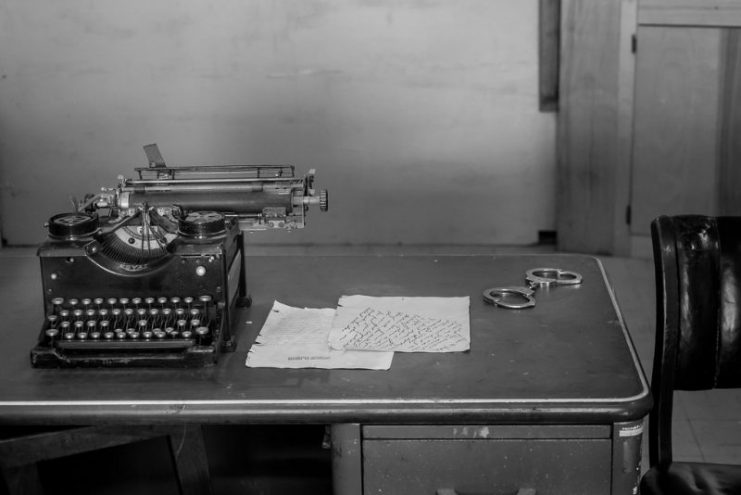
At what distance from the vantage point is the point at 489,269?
2365mm

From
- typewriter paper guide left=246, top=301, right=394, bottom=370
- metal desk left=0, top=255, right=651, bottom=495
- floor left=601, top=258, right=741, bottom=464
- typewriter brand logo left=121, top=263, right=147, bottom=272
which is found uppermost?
typewriter brand logo left=121, top=263, right=147, bottom=272

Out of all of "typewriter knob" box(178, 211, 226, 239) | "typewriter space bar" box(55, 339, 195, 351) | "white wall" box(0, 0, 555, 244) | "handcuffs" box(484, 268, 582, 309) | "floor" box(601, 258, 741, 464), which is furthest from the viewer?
"white wall" box(0, 0, 555, 244)

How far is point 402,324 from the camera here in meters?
2.01

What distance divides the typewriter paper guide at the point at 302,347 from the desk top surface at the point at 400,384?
2 cm

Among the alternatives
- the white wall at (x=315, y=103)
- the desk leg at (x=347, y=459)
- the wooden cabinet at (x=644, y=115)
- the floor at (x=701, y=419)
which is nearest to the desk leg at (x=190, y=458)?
the desk leg at (x=347, y=459)

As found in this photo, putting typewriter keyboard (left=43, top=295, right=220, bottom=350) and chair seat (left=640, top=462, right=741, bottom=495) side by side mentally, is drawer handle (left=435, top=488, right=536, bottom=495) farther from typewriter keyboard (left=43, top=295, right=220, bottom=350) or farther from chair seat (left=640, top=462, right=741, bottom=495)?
typewriter keyboard (left=43, top=295, right=220, bottom=350)

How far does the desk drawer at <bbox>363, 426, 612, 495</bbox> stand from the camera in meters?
1.66

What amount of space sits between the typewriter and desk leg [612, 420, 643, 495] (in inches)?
27.6

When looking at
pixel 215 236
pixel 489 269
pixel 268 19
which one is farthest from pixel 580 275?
pixel 268 19

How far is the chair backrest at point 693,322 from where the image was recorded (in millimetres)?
1952

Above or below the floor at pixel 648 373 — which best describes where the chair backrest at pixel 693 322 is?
above

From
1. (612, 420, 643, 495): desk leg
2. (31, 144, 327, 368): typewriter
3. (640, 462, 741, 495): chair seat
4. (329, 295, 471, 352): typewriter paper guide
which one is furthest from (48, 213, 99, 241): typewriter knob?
(640, 462, 741, 495): chair seat

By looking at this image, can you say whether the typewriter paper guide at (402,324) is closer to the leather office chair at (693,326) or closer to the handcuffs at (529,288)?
the handcuffs at (529,288)

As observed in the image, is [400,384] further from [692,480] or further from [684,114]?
[684,114]
